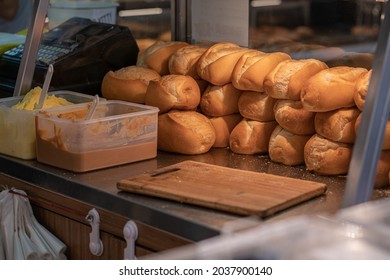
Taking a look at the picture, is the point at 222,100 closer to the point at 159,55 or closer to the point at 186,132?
the point at 186,132

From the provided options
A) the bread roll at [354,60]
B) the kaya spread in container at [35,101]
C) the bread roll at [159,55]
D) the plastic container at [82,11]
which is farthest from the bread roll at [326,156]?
the plastic container at [82,11]

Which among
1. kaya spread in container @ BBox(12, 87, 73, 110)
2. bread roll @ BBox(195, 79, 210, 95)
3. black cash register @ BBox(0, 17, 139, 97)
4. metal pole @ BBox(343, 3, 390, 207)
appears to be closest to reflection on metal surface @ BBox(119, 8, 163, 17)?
black cash register @ BBox(0, 17, 139, 97)

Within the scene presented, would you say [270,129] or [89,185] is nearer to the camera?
[89,185]

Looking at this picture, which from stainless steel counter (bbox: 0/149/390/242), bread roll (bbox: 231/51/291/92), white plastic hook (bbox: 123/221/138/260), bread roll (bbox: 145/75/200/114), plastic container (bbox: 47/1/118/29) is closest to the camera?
stainless steel counter (bbox: 0/149/390/242)

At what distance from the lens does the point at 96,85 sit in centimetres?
350

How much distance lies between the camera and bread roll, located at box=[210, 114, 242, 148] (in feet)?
10.0

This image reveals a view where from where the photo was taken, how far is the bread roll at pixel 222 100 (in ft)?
9.98

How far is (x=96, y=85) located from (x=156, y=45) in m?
0.33

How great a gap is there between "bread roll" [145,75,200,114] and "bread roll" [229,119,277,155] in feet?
0.70

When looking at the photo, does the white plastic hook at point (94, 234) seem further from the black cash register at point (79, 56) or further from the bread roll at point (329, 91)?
the black cash register at point (79, 56)

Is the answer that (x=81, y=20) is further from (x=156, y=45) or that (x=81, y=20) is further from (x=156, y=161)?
(x=156, y=161)

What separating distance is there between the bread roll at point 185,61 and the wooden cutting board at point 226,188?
60cm

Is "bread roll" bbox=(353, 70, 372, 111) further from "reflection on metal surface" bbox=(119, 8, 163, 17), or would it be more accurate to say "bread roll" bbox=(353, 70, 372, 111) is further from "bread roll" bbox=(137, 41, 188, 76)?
"reflection on metal surface" bbox=(119, 8, 163, 17)

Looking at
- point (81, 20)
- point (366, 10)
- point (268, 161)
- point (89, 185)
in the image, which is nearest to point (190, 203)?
point (89, 185)
